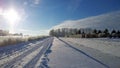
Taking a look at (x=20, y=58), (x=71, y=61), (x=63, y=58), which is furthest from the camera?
(x=63, y=58)

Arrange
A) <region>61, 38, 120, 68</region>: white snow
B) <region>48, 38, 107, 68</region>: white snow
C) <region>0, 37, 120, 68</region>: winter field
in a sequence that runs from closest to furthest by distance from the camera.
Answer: <region>48, 38, 107, 68</region>: white snow → <region>0, 37, 120, 68</region>: winter field → <region>61, 38, 120, 68</region>: white snow

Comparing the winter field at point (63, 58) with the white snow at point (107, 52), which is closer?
the winter field at point (63, 58)

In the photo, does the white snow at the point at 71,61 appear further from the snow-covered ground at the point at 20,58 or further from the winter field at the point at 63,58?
the snow-covered ground at the point at 20,58

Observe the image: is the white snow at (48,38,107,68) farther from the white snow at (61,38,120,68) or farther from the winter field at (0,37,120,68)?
the white snow at (61,38,120,68)

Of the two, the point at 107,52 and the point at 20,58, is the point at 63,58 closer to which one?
the point at 20,58

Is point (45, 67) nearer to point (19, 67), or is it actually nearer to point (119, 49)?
point (19, 67)

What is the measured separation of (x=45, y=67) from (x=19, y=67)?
3.96 ft

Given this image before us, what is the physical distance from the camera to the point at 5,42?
74.5ft

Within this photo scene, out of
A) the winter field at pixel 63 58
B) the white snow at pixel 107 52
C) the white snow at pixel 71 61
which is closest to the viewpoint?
the white snow at pixel 71 61

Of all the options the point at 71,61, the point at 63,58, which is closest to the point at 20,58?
the point at 63,58

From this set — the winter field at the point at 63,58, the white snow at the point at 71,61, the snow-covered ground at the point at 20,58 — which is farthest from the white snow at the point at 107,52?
the snow-covered ground at the point at 20,58

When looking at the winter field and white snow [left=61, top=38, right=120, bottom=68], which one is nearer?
the winter field

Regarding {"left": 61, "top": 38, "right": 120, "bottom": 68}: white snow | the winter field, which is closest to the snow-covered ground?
the winter field

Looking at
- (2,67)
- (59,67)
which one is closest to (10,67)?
(2,67)
